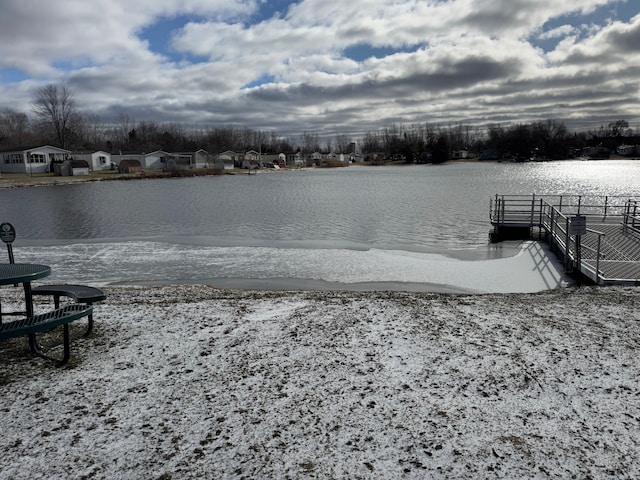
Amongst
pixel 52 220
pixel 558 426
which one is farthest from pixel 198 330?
pixel 52 220

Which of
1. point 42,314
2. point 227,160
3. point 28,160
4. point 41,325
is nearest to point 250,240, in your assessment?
point 42,314

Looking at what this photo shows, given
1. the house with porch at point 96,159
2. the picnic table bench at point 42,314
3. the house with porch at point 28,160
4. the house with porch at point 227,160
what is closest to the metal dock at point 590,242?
the picnic table bench at point 42,314

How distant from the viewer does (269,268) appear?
43.2ft

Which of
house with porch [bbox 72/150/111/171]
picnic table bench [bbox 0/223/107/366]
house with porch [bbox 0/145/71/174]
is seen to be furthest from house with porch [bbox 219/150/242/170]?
picnic table bench [bbox 0/223/107/366]

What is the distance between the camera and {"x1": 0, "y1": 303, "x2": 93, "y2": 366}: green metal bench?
14.6 feet

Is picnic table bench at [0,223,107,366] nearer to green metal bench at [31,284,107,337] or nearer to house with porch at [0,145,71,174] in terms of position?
green metal bench at [31,284,107,337]

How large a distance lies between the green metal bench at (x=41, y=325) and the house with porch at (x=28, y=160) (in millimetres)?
77234

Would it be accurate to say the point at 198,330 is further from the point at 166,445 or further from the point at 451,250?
the point at 451,250

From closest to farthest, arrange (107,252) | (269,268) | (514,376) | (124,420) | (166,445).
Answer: (166,445), (124,420), (514,376), (269,268), (107,252)

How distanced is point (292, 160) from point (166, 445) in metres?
147

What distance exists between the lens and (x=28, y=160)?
6975cm

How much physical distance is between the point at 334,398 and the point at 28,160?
80468 mm

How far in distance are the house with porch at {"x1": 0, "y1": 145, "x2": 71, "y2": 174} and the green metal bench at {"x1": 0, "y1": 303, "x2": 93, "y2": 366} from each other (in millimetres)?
77234

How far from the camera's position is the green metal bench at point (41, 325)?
175 inches
